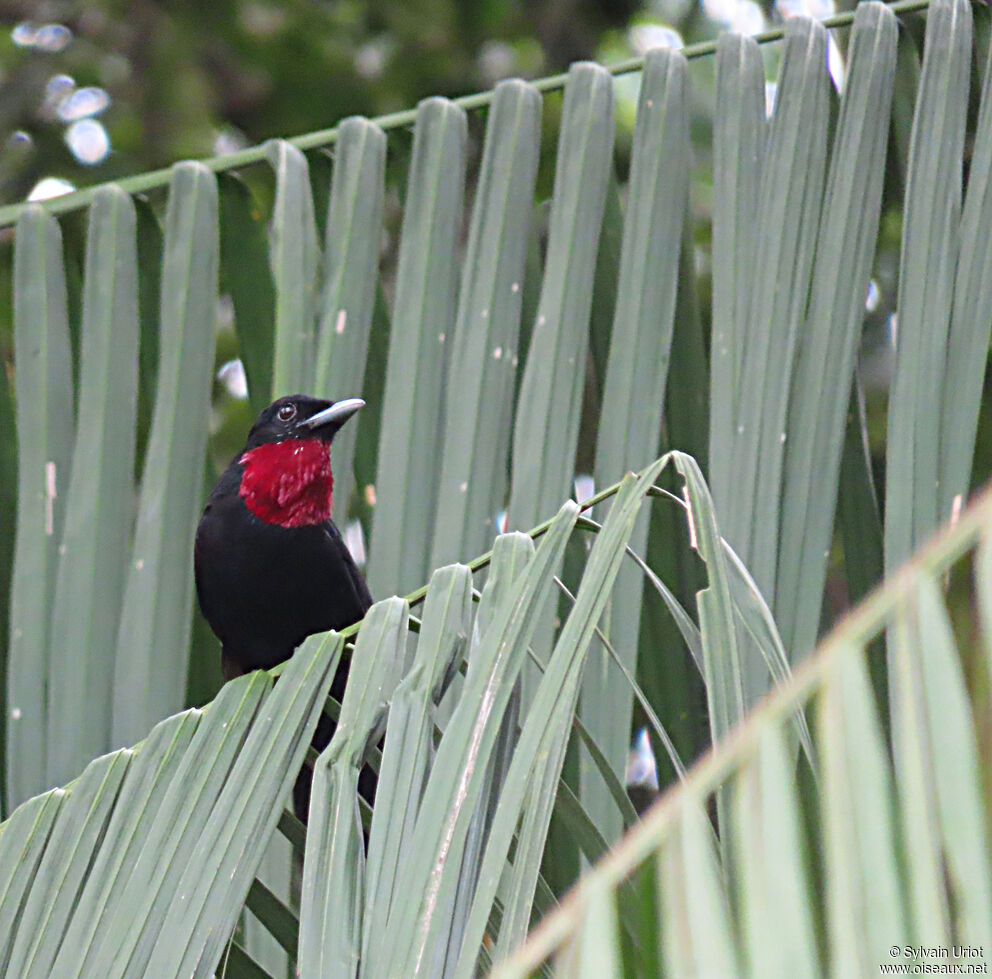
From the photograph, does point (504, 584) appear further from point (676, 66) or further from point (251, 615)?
point (251, 615)

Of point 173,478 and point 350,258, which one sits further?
point 350,258

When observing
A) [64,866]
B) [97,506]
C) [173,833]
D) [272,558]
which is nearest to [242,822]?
[173,833]

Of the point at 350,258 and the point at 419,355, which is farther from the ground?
the point at 350,258

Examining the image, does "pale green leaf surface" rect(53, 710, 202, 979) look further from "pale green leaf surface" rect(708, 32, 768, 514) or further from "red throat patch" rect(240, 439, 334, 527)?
"red throat patch" rect(240, 439, 334, 527)

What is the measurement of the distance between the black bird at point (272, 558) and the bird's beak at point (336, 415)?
181 millimetres

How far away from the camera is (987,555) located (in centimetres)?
87

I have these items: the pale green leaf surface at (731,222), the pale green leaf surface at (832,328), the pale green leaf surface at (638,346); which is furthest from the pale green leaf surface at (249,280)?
the pale green leaf surface at (832,328)

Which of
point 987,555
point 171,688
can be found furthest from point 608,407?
point 987,555

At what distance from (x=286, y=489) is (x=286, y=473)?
0.04 metres

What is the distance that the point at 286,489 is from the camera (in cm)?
307

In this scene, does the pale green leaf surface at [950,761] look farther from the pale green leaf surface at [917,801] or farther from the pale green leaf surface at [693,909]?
the pale green leaf surface at [693,909]

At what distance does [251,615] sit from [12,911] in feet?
A: 4.90

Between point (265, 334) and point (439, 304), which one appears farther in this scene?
point (265, 334)

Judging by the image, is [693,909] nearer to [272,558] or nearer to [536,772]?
[536,772]
